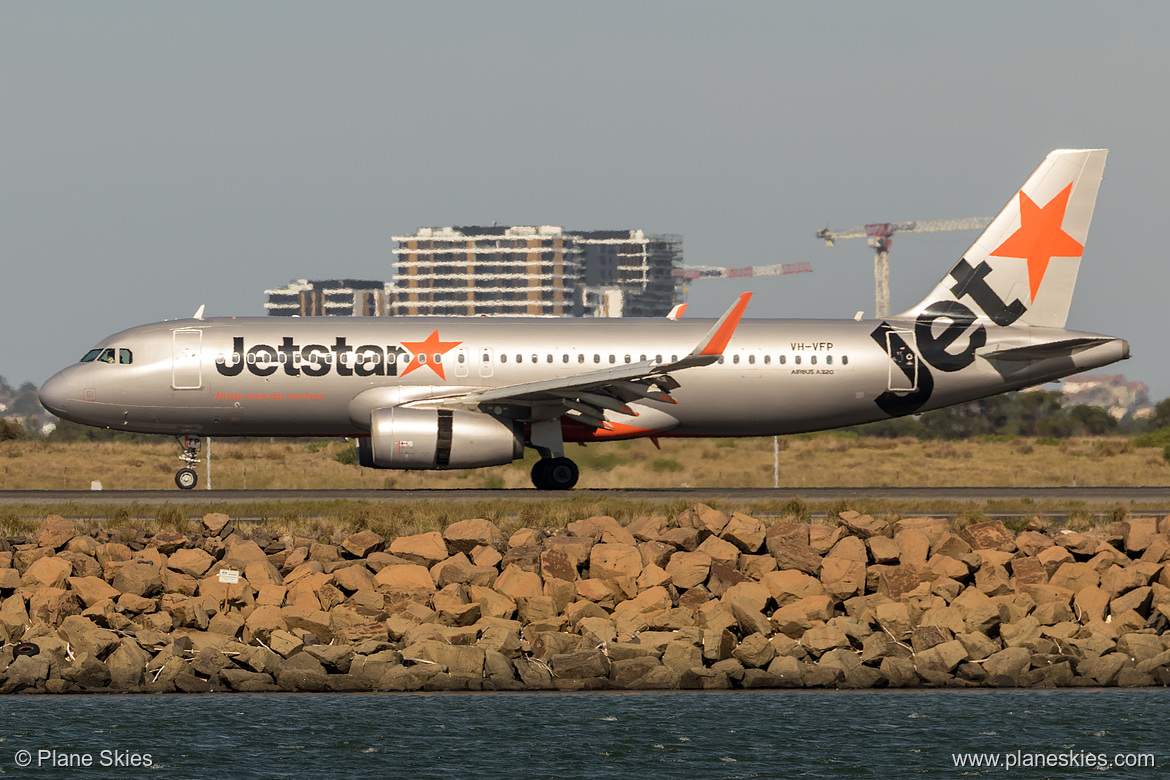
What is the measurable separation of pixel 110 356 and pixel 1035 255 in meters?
21.7

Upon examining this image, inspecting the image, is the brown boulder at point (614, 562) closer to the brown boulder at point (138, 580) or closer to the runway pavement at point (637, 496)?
the brown boulder at point (138, 580)

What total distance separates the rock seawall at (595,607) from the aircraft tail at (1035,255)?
36.5 feet

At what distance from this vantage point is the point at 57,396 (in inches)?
1305

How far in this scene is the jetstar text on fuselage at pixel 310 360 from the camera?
3250cm

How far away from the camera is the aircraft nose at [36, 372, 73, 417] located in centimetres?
3309

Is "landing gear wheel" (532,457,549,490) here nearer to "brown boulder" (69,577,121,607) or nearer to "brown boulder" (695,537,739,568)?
"brown boulder" (695,537,739,568)

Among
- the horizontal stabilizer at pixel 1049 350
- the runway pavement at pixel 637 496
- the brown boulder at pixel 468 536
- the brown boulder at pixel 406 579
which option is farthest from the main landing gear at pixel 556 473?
the brown boulder at pixel 406 579

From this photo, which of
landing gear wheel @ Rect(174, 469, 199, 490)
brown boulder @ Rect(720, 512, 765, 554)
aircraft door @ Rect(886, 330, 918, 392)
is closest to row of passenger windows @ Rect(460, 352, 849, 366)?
aircraft door @ Rect(886, 330, 918, 392)

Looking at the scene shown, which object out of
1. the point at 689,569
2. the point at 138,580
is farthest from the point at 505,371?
the point at 138,580

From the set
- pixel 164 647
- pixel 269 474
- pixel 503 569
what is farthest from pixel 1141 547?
pixel 269 474

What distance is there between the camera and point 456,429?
30906 mm

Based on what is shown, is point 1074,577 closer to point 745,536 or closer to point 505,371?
point 745,536

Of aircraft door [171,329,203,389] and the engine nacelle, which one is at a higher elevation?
aircraft door [171,329,203,389]

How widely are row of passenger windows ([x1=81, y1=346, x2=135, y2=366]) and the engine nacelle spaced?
6105 millimetres
